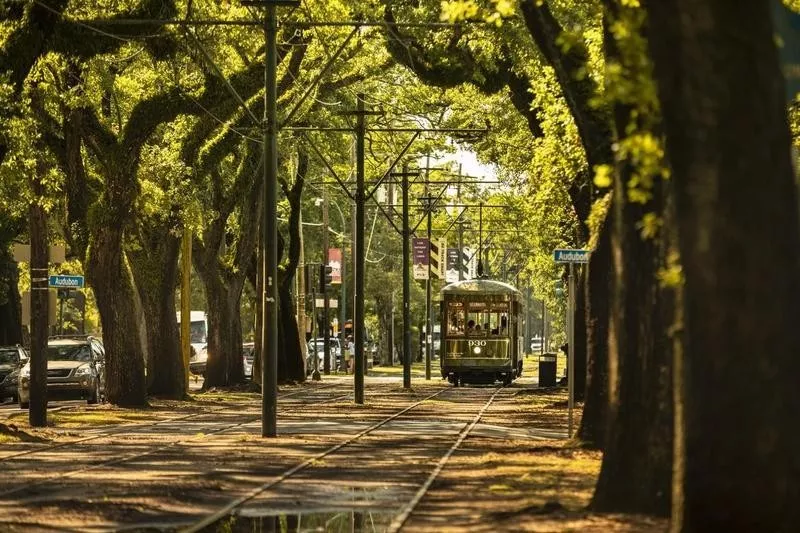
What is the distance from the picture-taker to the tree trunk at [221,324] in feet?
168

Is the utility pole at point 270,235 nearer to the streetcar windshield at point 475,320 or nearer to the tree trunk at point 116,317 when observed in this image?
the tree trunk at point 116,317

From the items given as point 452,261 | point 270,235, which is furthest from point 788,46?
point 452,261

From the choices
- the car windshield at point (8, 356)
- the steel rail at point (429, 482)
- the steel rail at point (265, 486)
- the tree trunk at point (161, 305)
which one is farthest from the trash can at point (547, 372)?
the steel rail at point (265, 486)

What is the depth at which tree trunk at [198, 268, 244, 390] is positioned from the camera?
51.1m

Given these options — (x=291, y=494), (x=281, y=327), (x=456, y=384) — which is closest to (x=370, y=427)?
(x=291, y=494)

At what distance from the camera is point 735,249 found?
1118cm

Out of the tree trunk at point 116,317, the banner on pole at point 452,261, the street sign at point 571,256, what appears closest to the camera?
the street sign at point 571,256

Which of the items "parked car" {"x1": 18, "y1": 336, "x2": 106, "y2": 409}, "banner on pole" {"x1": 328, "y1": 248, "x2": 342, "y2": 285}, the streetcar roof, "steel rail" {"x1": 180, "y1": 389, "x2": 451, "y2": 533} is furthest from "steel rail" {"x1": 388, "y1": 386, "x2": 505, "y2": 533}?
"banner on pole" {"x1": 328, "y1": 248, "x2": 342, "y2": 285}

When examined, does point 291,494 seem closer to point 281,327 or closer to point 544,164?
A: point 544,164

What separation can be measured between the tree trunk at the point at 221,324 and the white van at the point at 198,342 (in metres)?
24.0

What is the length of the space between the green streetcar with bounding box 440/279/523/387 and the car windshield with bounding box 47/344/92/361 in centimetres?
1610

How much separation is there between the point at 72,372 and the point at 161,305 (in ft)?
8.80

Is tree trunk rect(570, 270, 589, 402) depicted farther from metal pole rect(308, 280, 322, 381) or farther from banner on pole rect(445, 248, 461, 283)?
banner on pole rect(445, 248, 461, 283)

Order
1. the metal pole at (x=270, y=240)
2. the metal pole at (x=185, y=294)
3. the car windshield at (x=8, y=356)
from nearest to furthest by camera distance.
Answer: the metal pole at (x=270, y=240) < the metal pole at (x=185, y=294) < the car windshield at (x=8, y=356)
